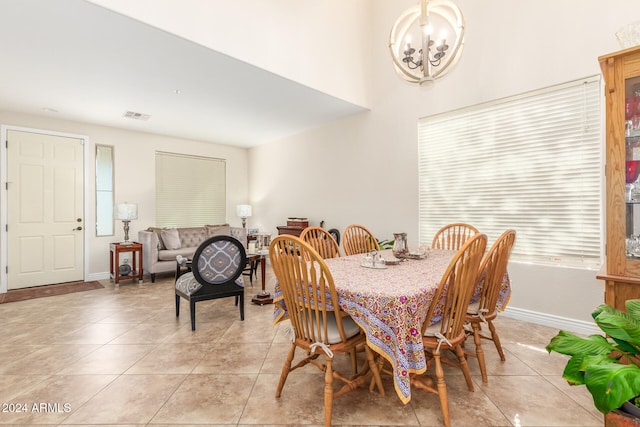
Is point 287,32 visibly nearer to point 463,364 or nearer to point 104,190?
point 463,364

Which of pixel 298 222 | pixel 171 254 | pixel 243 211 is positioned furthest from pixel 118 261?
pixel 298 222

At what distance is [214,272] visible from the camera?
3043mm

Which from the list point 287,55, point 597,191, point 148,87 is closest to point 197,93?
point 148,87

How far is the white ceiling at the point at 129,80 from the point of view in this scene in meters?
2.56

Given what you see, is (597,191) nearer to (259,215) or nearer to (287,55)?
(287,55)

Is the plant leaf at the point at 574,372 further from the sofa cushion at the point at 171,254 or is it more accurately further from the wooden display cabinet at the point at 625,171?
the sofa cushion at the point at 171,254

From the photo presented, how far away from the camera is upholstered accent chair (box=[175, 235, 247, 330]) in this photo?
2951 mm

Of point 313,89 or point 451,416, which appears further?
point 313,89

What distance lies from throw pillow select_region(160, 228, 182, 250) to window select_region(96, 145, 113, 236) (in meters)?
1.02

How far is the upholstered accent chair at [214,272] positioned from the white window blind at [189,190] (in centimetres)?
351

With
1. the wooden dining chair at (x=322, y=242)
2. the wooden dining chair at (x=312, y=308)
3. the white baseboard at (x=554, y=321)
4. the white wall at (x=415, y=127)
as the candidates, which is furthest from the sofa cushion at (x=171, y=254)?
the white baseboard at (x=554, y=321)

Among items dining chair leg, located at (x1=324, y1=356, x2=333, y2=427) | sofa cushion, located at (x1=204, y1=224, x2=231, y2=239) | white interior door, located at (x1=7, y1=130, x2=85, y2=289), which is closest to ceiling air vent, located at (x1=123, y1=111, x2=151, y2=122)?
white interior door, located at (x1=7, y1=130, x2=85, y2=289)

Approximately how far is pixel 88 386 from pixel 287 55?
3.64 metres

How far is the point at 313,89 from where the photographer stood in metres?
3.92
